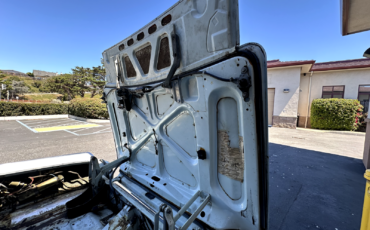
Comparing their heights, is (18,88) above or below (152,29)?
above

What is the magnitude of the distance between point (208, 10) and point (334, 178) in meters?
4.86

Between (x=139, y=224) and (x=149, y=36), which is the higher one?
(x=149, y=36)

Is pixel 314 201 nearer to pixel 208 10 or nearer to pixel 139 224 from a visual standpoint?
pixel 139 224

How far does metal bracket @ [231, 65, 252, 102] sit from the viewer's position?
1.03 metres

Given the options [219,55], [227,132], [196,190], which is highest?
[219,55]

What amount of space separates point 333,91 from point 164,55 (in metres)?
14.6

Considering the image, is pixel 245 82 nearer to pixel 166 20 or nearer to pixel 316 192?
pixel 166 20

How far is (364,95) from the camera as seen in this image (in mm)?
10891

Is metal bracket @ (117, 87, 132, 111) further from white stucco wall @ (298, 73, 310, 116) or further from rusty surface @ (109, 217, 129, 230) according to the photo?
white stucco wall @ (298, 73, 310, 116)

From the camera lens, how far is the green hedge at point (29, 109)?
17141 millimetres

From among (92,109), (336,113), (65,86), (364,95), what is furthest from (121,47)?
(65,86)

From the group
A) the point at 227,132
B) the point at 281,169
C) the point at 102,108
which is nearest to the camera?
the point at 227,132

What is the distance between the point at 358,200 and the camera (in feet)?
9.79

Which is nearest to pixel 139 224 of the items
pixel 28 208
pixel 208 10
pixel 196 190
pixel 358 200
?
pixel 196 190
